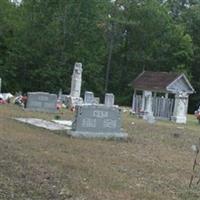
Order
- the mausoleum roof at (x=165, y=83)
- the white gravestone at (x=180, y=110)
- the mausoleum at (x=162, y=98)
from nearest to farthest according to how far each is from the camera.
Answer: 1. the white gravestone at (x=180, y=110)
2. the mausoleum at (x=162, y=98)
3. the mausoleum roof at (x=165, y=83)

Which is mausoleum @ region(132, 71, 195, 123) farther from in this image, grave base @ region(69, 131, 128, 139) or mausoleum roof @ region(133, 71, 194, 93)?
grave base @ region(69, 131, 128, 139)

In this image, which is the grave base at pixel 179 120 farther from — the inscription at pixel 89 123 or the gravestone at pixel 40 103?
the inscription at pixel 89 123

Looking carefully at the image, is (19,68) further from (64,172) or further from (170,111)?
(64,172)

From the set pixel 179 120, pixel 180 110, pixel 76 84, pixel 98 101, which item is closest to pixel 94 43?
pixel 98 101

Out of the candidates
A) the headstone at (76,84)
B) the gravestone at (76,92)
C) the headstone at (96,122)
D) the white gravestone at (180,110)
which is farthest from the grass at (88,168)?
the headstone at (76,84)

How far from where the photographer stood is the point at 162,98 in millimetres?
31031

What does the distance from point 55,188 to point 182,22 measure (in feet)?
161

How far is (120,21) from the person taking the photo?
1970 inches

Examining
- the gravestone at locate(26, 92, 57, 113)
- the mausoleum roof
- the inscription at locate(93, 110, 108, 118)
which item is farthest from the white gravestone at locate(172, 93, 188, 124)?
the inscription at locate(93, 110, 108, 118)

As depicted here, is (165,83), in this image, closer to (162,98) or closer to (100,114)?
(162,98)

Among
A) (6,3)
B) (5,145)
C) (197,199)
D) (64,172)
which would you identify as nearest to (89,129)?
(5,145)

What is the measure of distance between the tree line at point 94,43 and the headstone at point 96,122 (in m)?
29.3

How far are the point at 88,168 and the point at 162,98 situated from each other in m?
21.7

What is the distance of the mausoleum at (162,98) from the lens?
2920cm
